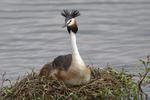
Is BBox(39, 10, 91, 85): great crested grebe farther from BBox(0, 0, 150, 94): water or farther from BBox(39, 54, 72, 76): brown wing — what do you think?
BBox(0, 0, 150, 94): water

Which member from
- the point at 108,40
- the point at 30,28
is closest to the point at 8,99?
the point at 108,40

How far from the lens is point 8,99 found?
10.1 metres

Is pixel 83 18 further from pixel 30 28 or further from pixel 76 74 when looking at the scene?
pixel 76 74

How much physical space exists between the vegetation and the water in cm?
153

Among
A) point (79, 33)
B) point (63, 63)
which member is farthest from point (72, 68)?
point (79, 33)

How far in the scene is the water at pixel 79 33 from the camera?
14680 mm

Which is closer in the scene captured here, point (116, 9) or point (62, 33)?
point (62, 33)

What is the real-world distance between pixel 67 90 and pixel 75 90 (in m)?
0.15

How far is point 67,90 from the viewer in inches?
394

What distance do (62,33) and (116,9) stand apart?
3041mm

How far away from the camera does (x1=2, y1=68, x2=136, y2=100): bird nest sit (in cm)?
992

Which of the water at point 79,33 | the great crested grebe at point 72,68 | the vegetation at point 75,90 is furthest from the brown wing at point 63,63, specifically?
the water at point 79,33

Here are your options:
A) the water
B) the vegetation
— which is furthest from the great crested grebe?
the water

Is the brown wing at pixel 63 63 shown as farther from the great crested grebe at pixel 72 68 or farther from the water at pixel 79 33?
the water at pixel 79 33
